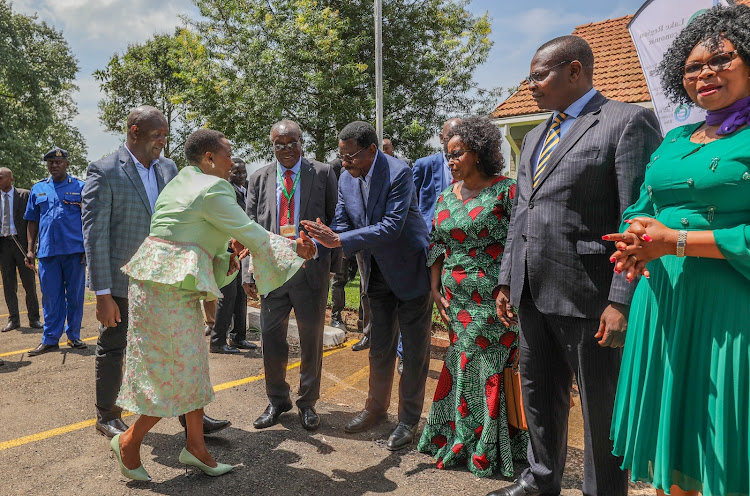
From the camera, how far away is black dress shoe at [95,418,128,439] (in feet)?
13.0

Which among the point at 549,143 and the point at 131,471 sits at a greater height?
the point at 549,143

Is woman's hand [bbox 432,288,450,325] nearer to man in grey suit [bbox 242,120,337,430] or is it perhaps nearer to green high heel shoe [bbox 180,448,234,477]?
man in grey suit [bbox 242,120,337,430]

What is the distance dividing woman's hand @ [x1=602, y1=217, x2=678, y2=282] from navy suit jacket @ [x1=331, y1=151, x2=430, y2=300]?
192 cm

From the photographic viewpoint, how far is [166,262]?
10.4ft

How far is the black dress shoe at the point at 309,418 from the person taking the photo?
13.8ft

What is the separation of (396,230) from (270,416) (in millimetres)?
1911

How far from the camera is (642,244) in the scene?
2041mm

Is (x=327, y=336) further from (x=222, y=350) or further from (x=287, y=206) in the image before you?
(x=287, y=206)

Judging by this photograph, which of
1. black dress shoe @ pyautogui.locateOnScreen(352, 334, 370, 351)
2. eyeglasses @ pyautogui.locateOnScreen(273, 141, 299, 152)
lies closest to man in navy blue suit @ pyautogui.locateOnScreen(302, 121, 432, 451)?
eyeglasses @ pyautogui.locateOnScreen(273, 141, 299, 152)

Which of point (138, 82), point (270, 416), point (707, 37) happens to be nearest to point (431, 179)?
point (270, 416)

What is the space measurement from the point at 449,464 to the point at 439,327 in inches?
135

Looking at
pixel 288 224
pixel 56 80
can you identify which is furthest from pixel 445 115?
pixel 56 80

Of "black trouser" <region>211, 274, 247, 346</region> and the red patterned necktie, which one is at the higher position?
the red patterned necktie

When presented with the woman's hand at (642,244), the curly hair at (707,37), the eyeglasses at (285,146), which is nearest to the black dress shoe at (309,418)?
the eyeglasses at (285,146)
